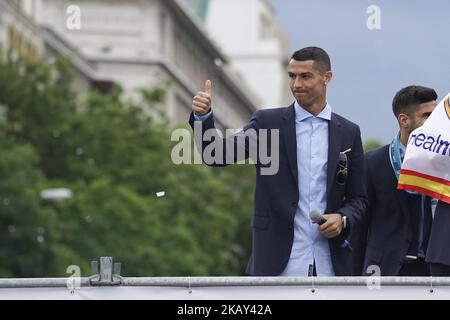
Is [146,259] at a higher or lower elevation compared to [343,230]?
lower

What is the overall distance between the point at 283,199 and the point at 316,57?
0.82 meters

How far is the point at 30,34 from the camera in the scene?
8162 cm

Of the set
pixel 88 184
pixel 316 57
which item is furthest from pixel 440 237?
pixel 88 184

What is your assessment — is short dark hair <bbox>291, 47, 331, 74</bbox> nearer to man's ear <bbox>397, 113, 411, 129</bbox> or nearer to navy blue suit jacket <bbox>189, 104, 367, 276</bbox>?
navy blue suit jacket <bbox>189, 104, 367, 276</bbox>

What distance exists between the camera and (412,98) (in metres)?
10.5

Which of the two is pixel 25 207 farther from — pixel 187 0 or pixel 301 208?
pixel 187 0

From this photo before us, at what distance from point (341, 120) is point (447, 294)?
1.91 metres

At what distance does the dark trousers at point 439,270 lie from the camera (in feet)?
30.4

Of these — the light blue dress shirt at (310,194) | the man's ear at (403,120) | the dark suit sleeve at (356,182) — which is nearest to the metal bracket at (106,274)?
the light blue dress shirt at (310,194)

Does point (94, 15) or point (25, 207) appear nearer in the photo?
point (25, 207)

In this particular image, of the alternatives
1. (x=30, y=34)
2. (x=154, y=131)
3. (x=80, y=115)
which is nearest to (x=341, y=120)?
(x=80, y=115)

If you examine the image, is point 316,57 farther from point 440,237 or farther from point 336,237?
point 440,237

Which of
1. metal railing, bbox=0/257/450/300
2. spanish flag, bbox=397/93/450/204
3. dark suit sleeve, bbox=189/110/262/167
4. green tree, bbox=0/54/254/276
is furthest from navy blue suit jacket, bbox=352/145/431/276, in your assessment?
green tree, bbox=0/54/254/276

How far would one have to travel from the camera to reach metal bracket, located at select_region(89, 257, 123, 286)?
8352mm
